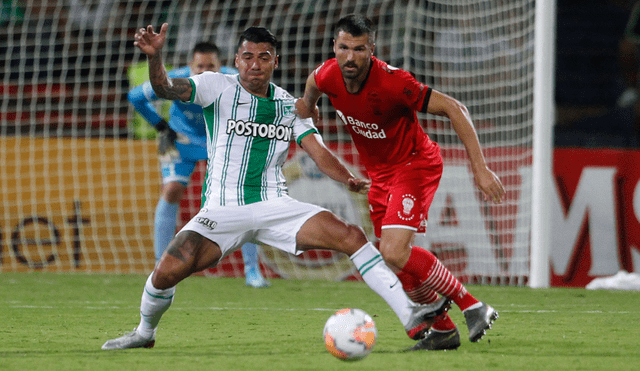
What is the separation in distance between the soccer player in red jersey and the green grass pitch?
0.26 m

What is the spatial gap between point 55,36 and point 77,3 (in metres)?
1.55

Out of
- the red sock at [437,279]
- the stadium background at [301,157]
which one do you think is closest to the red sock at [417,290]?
the red sock at [437,279]

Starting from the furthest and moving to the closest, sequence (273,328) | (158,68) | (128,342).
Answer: (273,328)
(128,342)
(158,68)

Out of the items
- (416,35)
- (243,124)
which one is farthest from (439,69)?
(243,124)

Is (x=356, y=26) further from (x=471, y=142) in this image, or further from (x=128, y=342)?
(x=128, y=342)

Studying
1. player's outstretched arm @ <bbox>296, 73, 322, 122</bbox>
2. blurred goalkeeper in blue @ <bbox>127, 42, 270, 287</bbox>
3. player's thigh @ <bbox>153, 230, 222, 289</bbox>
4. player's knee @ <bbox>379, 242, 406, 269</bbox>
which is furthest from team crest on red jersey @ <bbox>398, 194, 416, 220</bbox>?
blurred goalkeeper in blue @ <bbox>127, 42, 270, 287</bbox>

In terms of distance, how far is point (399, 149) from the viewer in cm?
433

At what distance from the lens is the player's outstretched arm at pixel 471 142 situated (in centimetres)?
369

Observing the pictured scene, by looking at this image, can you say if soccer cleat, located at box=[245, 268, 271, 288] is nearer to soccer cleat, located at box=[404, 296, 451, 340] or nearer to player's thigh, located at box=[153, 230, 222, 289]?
player's thigh, located at box=[153, 230, 222, 289]

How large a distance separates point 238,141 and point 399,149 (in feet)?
2.71

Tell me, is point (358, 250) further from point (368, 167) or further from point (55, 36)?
point (55, 36)

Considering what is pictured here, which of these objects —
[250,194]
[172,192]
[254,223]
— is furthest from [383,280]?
[172,192]

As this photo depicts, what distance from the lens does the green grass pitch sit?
350cm

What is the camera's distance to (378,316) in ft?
17.3
